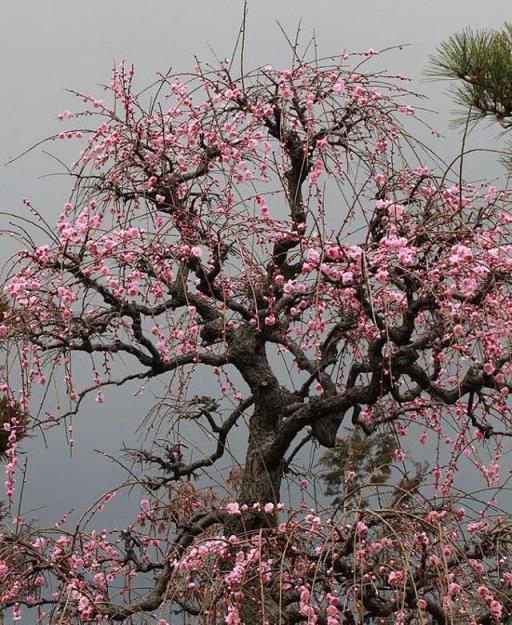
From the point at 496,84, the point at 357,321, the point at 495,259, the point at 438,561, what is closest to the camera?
the point at 438,561


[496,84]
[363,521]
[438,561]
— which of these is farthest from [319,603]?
[496,84]

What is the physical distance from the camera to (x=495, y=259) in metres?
3.02

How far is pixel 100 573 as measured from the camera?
373cm

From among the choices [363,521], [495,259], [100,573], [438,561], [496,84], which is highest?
[496,84]

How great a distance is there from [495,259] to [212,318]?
1222 mm

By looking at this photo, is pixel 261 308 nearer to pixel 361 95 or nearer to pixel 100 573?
pixel 361 95

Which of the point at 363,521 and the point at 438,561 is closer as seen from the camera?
the point at 438,561

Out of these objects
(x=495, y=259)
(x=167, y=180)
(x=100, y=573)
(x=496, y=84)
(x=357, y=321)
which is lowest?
(x=100, y=573)

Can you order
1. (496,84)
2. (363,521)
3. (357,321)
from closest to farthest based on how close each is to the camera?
(363,521)
(357,321)
(496,84)

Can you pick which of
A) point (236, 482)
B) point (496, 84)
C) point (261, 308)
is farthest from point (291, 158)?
point (236, 482)

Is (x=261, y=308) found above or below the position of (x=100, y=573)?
above

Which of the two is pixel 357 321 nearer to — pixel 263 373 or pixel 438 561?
pixel 263 373

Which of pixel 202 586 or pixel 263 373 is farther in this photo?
pixel 263 373

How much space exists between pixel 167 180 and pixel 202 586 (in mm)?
1561
